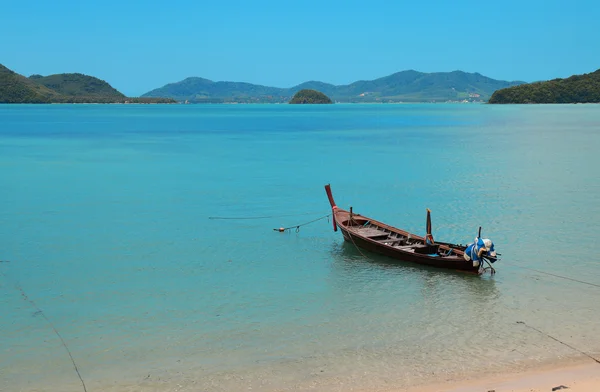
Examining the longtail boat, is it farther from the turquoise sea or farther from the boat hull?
the turquoise sea

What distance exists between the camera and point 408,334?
14.3 metres

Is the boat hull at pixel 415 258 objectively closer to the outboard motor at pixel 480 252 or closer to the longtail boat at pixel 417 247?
the longtail boat at pixel 417 247

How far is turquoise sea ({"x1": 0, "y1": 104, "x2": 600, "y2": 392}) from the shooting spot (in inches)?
495

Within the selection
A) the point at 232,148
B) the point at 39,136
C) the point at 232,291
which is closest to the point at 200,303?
the point at 232,291

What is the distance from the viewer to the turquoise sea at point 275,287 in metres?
12.6

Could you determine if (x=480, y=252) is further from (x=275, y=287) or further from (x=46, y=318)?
(x=46, y=318)

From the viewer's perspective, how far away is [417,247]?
1948 centimetres

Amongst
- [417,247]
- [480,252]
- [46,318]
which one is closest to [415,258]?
[417,247]

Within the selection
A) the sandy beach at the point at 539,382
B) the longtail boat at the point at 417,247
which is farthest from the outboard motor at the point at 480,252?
the sandy beach at the point at 539,382

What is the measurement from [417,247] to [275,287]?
4.94 meters

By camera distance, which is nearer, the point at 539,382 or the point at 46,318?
the point at 539,382

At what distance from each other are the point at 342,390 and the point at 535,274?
1038cm

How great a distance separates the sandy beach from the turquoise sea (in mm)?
491

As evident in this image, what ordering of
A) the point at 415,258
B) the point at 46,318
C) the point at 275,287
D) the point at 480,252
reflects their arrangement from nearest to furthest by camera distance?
the point at 46,318 → the point at 480,252 → the point at 275,287 → the point at 415,258
